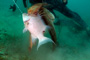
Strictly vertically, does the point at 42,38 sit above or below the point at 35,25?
below

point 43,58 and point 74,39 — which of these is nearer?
point 43,58

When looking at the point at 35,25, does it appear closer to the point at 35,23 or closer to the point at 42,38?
the point at 35,23

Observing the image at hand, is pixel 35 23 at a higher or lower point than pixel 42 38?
higher

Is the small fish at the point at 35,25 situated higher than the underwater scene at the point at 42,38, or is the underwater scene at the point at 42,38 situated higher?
the underwater scene at the point at 42,38

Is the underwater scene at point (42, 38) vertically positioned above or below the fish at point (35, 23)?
above

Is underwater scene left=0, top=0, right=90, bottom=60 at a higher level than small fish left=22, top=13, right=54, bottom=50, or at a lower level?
higher

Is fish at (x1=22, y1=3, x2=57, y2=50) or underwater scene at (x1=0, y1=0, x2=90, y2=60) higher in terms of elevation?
underwater scene at (x1=0, y1=0, x2=90, y2=60)

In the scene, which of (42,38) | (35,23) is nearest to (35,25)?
(35,23)

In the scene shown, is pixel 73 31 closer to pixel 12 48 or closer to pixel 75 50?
pixel 75 50

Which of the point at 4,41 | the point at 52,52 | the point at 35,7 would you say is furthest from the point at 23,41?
the point at 35,7

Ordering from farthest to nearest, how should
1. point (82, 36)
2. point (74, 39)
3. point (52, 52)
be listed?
point (82, 36), point (74, 39), point (52, 52)

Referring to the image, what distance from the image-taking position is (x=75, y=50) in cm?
496

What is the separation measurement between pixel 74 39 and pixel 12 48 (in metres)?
3.45

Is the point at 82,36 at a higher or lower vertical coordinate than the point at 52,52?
higher
